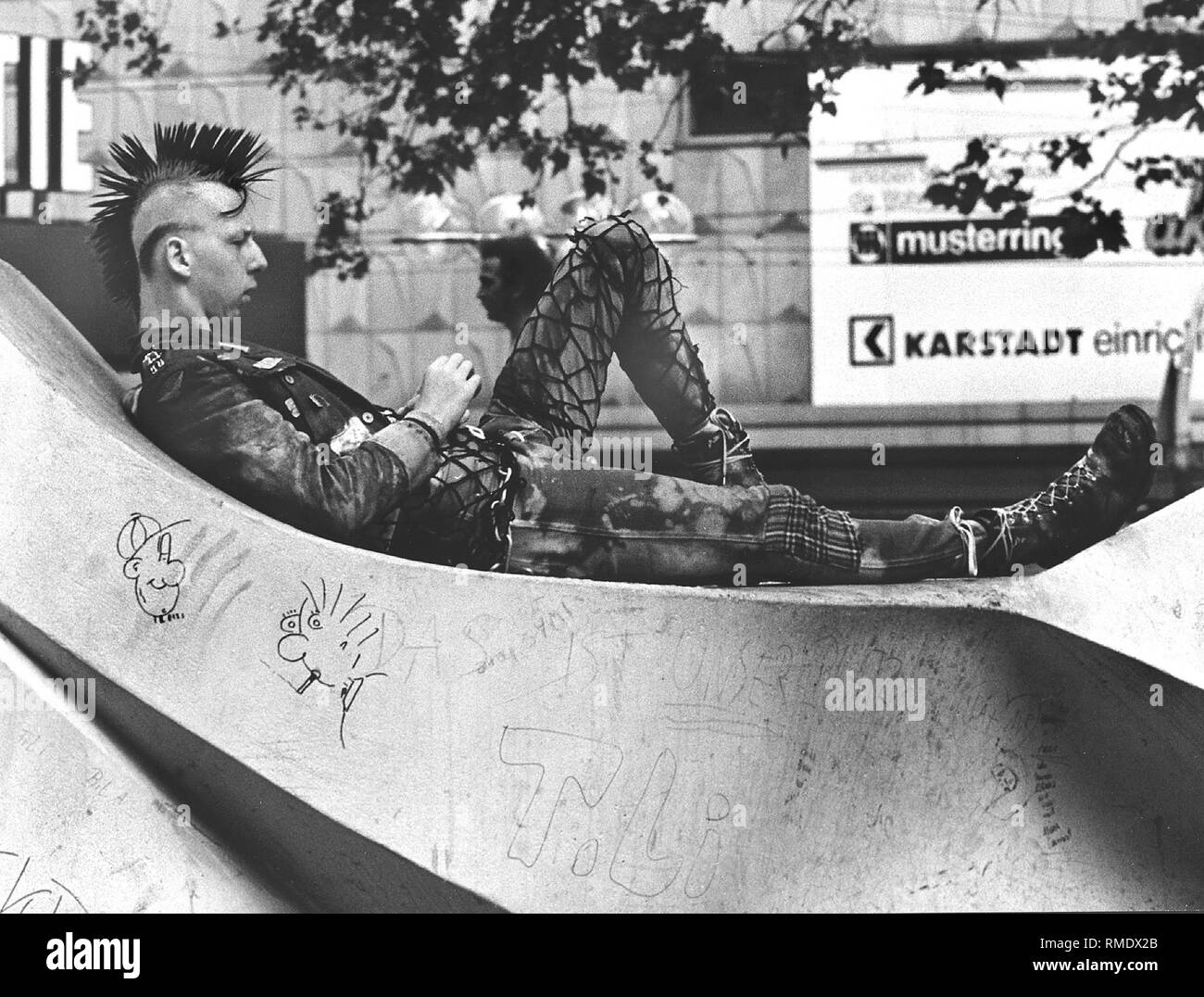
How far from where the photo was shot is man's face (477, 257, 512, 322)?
201 inches

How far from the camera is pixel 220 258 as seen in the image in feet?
15.9

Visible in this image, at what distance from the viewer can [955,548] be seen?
16.1ft

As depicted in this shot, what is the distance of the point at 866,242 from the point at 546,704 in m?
1.91

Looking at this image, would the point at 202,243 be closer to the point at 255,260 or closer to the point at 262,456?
the point at 255,260

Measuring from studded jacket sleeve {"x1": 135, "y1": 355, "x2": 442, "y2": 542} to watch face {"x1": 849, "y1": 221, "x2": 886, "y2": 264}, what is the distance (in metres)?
1.65

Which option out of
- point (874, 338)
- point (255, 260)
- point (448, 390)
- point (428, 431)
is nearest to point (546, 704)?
point (428, 431)

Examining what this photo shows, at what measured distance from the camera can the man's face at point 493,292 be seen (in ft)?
16.8

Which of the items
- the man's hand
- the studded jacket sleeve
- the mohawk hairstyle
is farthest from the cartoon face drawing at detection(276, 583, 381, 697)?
the mohawk hairstyle

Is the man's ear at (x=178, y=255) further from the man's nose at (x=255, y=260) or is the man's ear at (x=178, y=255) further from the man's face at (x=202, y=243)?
the man's nose at (x=255, y=260)

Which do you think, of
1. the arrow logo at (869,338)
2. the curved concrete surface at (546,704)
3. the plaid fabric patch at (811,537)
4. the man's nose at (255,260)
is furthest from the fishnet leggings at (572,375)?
the man's nose at (255,260)

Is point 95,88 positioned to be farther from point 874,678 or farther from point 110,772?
point 874,678

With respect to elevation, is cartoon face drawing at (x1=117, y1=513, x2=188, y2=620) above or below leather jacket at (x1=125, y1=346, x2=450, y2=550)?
below

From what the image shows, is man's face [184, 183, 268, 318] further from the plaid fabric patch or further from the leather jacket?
the plaid fabric patch
